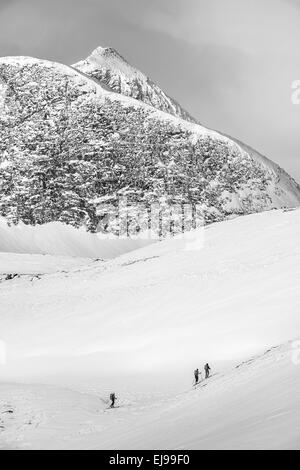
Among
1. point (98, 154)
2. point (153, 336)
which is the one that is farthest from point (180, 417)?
point (98, 154)

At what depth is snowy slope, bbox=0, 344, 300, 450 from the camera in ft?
44.9

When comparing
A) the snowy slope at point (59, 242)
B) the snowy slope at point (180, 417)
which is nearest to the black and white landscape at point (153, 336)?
the snowy slope at point (180, 417)

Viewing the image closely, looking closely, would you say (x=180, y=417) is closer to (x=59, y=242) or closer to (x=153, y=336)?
(x=153, y=336)

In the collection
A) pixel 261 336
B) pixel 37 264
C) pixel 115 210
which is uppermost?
pixel 115 210

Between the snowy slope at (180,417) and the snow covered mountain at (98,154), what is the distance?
141m

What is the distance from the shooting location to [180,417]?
1939 centimetres

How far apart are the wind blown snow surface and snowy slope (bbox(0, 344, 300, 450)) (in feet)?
0.23

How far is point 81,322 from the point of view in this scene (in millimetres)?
48969

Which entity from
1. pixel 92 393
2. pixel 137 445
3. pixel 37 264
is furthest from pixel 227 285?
pixel 37 264

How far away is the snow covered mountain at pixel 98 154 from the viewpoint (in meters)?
173

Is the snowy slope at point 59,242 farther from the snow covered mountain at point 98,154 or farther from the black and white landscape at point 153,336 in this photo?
the snow covered mountain at point 98,154

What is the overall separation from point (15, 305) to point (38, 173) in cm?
11852

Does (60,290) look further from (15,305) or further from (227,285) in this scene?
(227,285)

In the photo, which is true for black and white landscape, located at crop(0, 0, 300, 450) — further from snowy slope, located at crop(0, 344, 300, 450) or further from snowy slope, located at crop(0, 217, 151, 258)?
snowy slope, located at crop(0, 217, 151, 258)
